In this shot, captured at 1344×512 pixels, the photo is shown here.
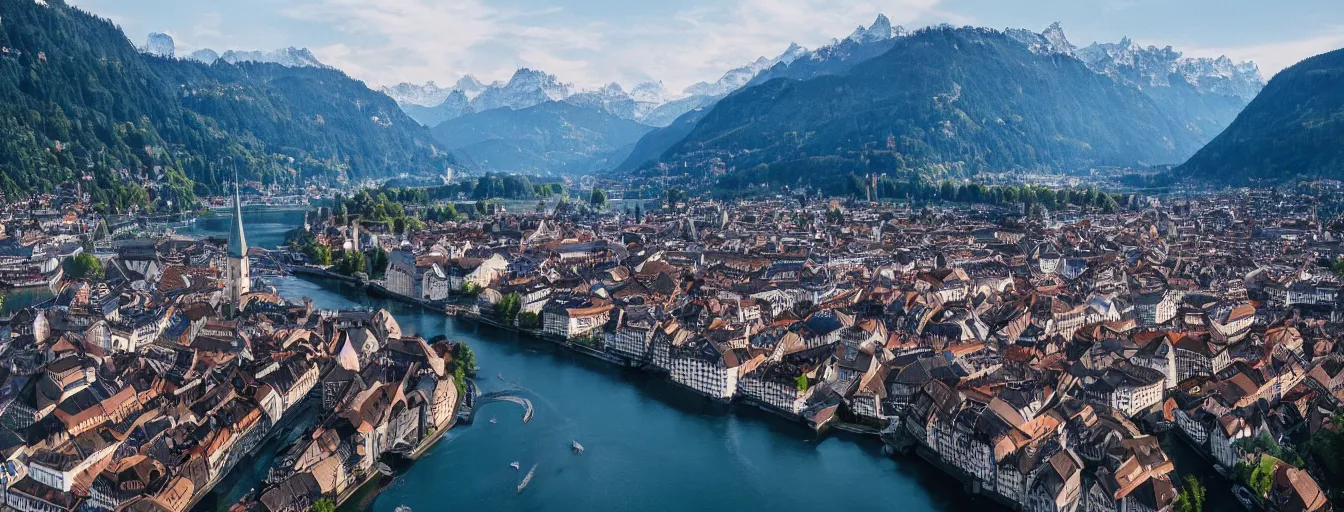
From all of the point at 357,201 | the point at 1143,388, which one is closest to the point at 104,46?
the point at 357,201

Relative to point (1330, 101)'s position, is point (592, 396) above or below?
below

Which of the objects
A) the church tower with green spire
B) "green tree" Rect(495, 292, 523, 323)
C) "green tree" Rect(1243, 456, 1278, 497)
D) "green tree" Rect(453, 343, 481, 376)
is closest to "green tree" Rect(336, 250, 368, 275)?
the church tower with green spire

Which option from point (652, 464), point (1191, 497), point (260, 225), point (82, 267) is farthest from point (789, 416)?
point (260, 225)

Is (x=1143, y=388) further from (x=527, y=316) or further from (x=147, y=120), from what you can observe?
(x=147, y=120)

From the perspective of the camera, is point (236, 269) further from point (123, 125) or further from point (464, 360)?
point (123, 125)

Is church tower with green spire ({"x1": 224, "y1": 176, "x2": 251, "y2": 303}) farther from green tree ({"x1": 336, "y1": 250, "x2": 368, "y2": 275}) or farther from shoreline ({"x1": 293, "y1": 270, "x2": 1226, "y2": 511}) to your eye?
green tree ({"x1": 336, "y1": 250, "x2": 368, "y2": 275})
